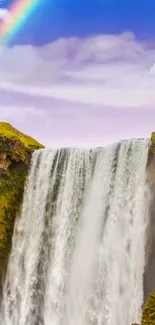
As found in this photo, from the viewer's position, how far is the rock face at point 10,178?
3231 cm

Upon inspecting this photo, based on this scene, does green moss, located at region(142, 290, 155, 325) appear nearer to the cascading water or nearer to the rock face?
the cascading water

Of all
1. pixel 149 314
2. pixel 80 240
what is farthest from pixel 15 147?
pixel 149 314

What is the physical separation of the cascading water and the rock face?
2.15 feet

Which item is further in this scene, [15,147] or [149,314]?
[15,147]

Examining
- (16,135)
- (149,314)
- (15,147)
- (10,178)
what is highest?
(16,135)

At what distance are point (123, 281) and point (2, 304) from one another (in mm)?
9854

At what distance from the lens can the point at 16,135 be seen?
116 feet

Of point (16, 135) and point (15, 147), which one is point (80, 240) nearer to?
point (15, 147)

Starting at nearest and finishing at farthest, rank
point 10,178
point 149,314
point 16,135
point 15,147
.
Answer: point 149,314
point 10,178
point 15,147
point 16,135

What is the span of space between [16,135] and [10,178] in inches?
158

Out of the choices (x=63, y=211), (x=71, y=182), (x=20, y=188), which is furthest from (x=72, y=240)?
(x=20, y=188)

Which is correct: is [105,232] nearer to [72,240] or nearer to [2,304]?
[72,240]

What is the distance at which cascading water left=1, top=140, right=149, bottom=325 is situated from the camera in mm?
25391

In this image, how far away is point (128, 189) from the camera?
26.8 meters
